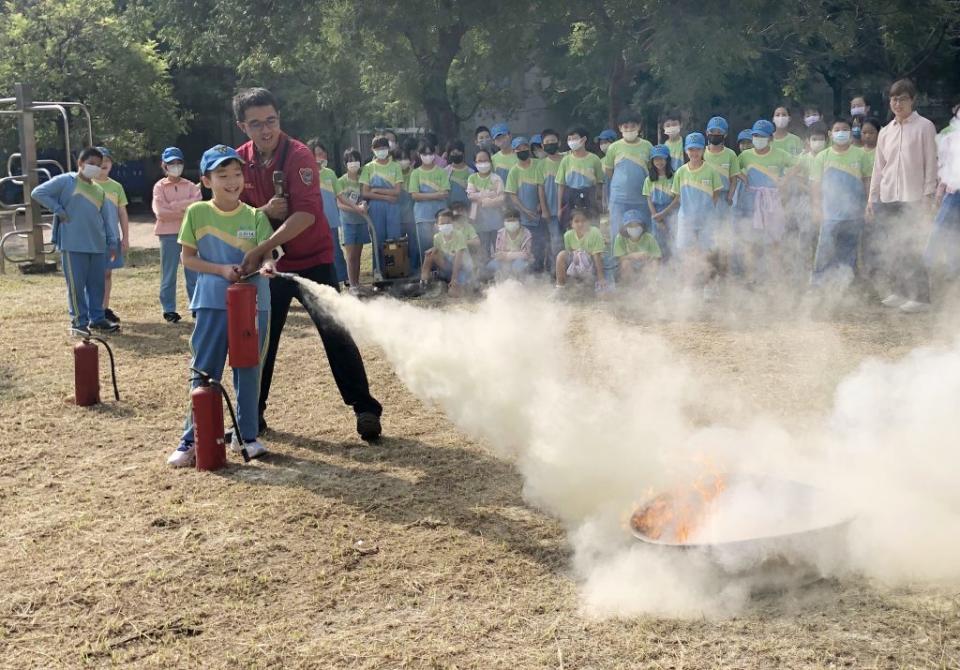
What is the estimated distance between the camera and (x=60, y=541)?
4.90m

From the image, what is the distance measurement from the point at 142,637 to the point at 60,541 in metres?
1.23

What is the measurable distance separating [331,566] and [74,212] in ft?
21.9

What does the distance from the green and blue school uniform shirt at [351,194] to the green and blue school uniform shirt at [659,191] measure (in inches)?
154

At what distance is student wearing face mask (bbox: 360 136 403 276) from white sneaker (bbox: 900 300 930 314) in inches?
261

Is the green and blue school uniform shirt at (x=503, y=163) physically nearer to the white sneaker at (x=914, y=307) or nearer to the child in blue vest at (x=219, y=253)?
the white sneaker at (x=914, y=307)

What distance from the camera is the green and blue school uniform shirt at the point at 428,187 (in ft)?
43.9

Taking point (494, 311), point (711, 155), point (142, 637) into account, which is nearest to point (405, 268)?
point (711, 155)

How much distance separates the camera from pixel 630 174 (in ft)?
39.9

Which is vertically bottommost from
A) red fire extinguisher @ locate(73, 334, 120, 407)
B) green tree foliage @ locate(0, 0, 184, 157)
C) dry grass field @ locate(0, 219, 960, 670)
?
dry grass field @ locate(0, 219, 960, 670)

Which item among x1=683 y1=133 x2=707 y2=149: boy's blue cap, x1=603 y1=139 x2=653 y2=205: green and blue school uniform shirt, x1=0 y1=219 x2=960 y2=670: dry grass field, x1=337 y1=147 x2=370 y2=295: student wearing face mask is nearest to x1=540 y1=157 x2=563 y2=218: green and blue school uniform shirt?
x1=603 y1=139 x2=653 y2=205: green and blue school uniform shirt

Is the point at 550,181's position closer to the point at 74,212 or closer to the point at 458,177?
the point at 458,177

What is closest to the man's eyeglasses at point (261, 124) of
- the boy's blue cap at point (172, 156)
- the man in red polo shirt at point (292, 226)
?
the man in red polo shirt at point (292, 226)

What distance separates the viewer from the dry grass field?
147 inches

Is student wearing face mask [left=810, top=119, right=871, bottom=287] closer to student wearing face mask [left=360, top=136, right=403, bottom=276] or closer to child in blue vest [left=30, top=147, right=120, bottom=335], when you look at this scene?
student wearing face mask [left=360, top=136, right=403, bottom=276]
